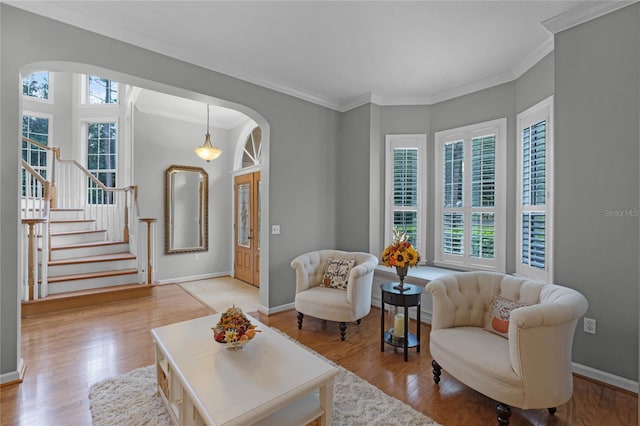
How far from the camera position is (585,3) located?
237 centimetres

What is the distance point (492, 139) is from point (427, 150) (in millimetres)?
855

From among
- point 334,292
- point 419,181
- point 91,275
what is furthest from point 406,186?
point 91,275

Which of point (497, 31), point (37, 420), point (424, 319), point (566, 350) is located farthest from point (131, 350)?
point (497, 31)

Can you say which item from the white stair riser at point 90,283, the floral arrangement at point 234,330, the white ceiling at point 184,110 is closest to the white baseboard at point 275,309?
the floral arrangement at point 234,330

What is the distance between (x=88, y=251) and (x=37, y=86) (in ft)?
12.6

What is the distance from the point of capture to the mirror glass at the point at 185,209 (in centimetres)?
567

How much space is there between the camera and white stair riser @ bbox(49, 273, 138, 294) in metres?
4.18

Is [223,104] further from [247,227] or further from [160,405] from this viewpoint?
[160,405]

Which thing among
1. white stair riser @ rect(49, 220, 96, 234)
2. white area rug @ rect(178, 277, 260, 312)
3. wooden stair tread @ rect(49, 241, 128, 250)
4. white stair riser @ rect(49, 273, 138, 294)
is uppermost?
white stair riser @ rect(49, 220, 96, 234)

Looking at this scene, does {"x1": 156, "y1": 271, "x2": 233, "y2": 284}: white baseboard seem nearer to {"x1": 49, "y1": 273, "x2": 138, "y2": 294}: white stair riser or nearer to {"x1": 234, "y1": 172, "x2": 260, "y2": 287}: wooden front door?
{"x1": 234, "y1": 172, "x2": 260, "y2": 287}: wooden front door

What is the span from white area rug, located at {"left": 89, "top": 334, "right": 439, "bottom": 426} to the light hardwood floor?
3.7 inches

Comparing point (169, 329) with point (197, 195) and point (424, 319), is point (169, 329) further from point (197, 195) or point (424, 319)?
point (197, 195)

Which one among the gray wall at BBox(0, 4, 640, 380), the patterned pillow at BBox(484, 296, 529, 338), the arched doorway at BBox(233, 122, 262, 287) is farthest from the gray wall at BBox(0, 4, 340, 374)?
the patterned pillow at BBox(484, 296, 529, 338)

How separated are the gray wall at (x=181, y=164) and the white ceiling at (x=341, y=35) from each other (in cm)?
284
